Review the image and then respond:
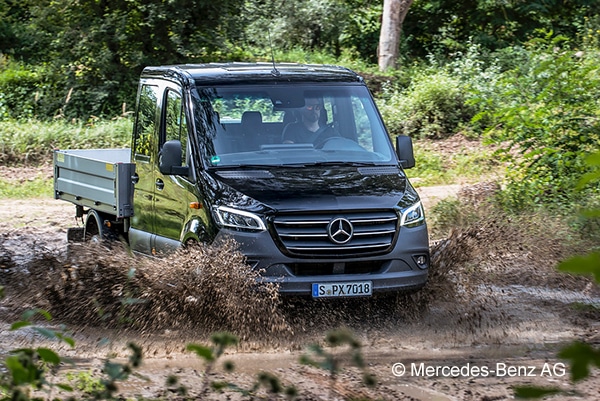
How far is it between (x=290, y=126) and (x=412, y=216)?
1364mm

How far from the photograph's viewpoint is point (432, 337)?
7078mm

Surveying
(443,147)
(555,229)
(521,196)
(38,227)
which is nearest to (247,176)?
(555,229)

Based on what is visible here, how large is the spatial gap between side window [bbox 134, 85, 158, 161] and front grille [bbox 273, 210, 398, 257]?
2.20 metres

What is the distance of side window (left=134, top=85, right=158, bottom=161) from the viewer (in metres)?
8.62

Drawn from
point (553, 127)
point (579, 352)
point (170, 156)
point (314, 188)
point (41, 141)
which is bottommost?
point (41, 141)

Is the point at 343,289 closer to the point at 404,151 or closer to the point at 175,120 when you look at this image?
the point at 404,151

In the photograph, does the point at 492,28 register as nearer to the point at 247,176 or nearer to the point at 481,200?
the point at 481,200

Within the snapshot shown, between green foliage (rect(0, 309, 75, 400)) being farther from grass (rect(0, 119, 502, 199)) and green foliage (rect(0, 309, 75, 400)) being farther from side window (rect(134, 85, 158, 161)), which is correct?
grass (rect(0, 119, 502, 199))

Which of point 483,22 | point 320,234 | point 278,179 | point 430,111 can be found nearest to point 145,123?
point 278,179

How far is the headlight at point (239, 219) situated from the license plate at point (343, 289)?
60cm

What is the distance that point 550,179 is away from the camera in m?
11.9

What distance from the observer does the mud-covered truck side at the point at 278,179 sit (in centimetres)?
690

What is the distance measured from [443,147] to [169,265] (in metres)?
12.0

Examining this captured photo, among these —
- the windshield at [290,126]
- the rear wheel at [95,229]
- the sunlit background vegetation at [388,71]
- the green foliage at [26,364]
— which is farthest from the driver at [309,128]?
the green foliage at [26,364]
